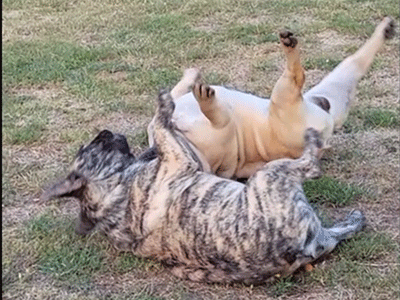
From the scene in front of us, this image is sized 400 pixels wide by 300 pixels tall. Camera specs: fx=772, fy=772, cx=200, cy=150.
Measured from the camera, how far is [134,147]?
5484 millimetres

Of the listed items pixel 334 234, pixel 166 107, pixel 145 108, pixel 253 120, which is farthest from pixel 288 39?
pixel 145 108

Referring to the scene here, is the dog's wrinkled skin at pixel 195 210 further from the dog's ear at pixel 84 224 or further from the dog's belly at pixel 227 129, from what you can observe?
the dog's belly at pixel 227 129

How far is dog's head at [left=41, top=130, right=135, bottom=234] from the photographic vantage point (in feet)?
13.3

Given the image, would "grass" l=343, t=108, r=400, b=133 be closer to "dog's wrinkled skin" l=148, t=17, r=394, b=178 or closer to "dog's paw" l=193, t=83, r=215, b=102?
"dog's wrinkled skin" l=148, t=17, r=394, b=178

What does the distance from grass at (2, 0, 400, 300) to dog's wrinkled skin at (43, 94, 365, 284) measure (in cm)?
13

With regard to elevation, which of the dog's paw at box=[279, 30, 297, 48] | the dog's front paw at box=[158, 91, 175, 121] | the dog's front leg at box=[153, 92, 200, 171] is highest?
the dog's paw at box=[279, 30, 297, 48]

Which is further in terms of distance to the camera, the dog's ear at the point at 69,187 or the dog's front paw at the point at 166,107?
the dog's front paw at the point at 166,107

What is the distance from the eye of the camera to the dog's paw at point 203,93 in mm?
4316

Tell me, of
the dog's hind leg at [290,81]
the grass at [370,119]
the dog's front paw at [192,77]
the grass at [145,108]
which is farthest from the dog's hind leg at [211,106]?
the grass at [370,119]

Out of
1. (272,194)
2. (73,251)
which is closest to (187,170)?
(272,194)

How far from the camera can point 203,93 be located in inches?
170

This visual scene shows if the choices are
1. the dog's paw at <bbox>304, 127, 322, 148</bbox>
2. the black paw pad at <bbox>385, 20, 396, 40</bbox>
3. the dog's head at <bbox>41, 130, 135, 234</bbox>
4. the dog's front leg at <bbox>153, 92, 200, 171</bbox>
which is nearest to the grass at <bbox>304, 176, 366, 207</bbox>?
the dog's paw at <bbox>304, 127, 322, 148</bbox>

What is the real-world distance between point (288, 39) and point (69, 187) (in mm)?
1496

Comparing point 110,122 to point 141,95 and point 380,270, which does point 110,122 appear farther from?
point 380,270
